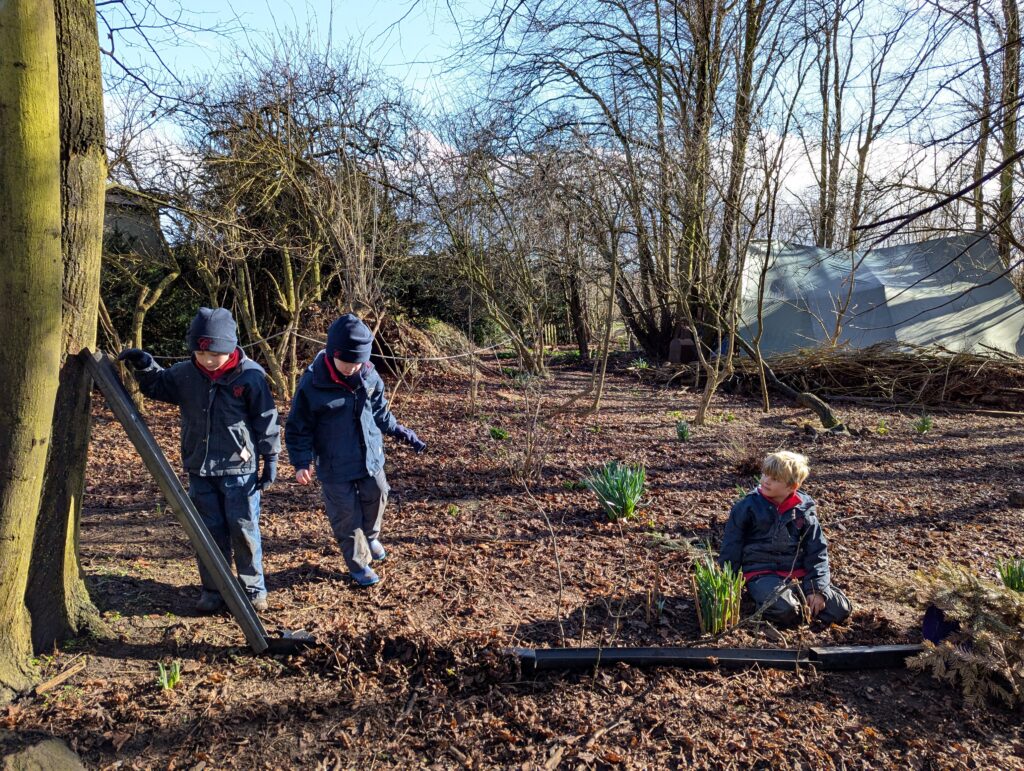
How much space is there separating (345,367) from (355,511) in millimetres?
805

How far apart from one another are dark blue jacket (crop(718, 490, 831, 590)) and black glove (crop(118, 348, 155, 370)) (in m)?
2.99

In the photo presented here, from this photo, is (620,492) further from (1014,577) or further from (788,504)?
(1014,577)

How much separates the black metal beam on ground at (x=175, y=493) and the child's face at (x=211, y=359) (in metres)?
0.39

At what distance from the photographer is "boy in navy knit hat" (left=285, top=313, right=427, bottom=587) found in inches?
138

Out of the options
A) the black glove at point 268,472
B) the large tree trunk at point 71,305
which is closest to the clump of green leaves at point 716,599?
the black glove at point 268,472

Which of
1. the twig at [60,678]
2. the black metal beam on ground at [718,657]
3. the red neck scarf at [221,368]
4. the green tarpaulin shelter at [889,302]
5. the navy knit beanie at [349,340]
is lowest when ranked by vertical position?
the black metal beam on ground at [718,657]

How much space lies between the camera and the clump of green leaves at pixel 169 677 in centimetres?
265

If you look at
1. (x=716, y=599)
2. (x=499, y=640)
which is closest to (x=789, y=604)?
(x=716, y=599)

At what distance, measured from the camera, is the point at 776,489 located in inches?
132

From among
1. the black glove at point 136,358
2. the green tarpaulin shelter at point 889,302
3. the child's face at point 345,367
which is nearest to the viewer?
the black glove at point 136,358

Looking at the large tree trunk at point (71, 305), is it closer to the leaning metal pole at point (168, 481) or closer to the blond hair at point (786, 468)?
the leaning metal pole at point (168, 481)

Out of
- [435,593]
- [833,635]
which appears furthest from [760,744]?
[435,593]

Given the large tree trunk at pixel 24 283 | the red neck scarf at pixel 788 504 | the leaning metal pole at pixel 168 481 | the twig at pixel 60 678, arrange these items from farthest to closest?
the red neck scarf at pixel 788 504 → the leaning metal pole at pixel 168 481 → the twig at pixel 60 678 → the large tree trunk at pixel 24 283

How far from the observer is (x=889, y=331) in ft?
37.6
